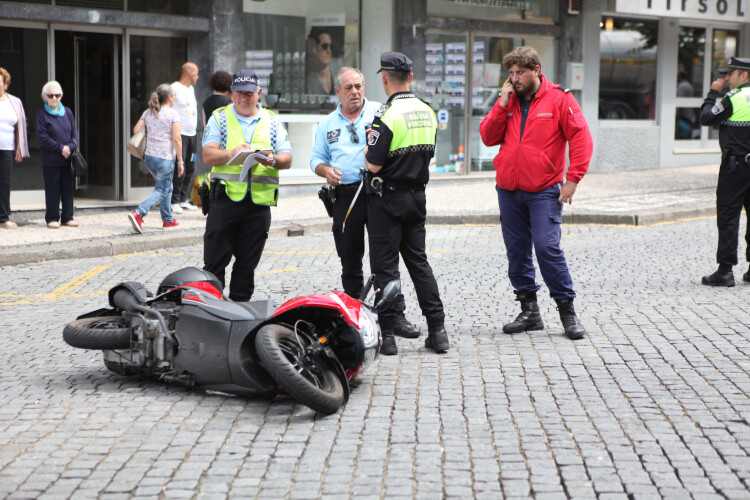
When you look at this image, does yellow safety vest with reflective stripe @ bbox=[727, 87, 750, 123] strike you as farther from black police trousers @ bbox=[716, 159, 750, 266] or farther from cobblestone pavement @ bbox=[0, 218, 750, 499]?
cobblestone pavement @ bbox=[0, 218, 750, 499]

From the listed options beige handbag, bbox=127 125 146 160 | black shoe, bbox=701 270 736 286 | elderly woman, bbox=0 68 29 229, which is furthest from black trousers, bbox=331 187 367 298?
elderly woman, bbox=0 68 29 229

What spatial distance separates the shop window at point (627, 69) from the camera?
19.9 m

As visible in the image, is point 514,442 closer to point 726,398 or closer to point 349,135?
point 726,398

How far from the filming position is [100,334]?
17.7 feet

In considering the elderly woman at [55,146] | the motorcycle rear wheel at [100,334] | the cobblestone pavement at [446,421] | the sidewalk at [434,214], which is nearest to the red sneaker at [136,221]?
the sidewalk at [434,214]

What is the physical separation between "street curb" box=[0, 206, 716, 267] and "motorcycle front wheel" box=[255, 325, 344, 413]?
19.5 ft

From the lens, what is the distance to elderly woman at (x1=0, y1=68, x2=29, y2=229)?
38.3 feet

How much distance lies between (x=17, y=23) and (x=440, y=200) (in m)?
6.38

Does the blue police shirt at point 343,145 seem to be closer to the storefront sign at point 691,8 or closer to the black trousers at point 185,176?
the black trousers at point 185,176

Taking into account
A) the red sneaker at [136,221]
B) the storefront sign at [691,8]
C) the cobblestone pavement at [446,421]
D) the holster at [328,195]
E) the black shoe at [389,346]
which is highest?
the storefront sign at [691,8]

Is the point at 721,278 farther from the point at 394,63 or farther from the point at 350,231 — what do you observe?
the point at 394,63

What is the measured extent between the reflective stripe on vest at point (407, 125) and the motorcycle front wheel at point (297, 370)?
1628 mm

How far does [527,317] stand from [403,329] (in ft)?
2.97

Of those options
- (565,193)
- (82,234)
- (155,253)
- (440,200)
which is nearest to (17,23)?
(82,234)
